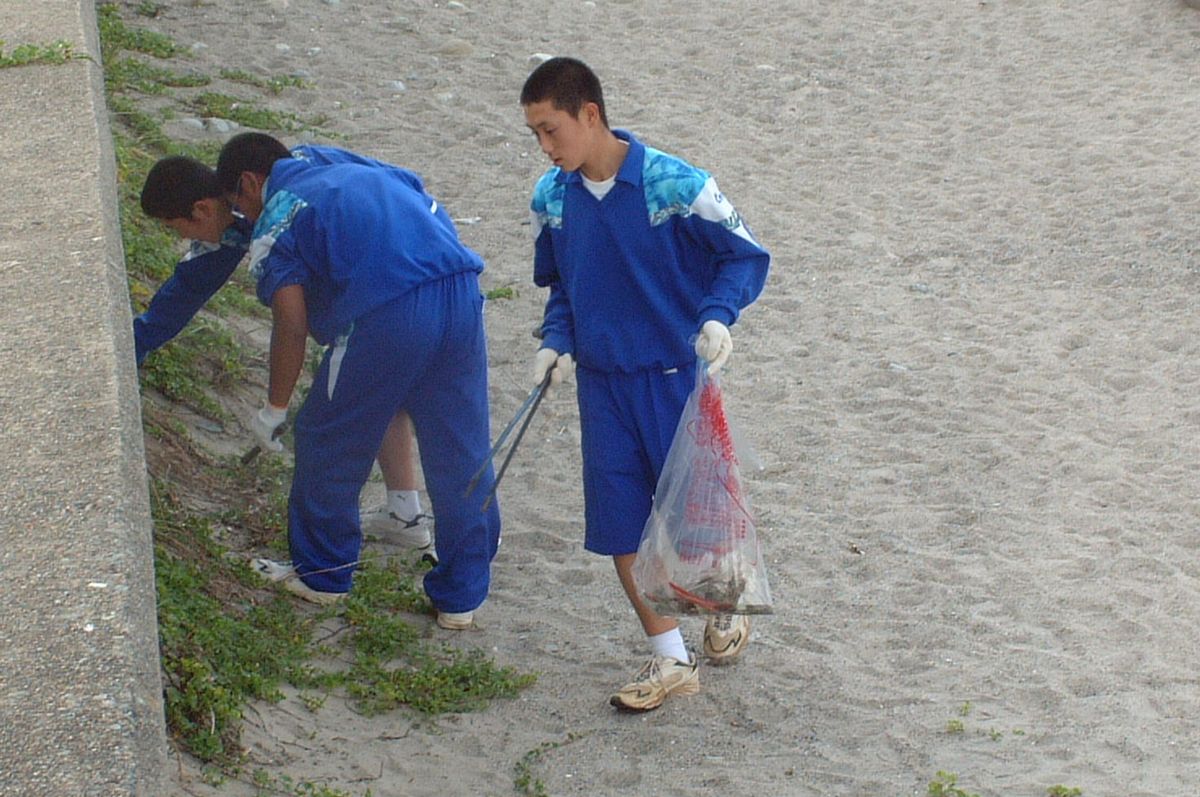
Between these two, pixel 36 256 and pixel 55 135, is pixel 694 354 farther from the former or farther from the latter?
pixel 55 135

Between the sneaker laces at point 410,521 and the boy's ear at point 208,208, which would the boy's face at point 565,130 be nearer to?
the boy's ear at point 208,208

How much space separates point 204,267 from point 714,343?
5.11 feet

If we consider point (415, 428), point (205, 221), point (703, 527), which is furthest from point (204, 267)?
point (703, 527)

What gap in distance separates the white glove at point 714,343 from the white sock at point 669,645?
814 mm

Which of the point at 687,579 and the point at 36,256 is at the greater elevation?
the point at 36,256

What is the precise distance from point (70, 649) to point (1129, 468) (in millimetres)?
3978

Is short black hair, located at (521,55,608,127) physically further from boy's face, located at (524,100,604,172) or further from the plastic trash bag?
the plastic trash bag

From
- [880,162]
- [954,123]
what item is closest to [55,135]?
[880,162]

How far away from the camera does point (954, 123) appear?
8.95 meters

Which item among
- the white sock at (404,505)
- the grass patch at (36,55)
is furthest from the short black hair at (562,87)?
the grass patch at (36,55)

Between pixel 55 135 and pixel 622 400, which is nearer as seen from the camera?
pixel 622 400

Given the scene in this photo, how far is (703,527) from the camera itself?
358 cm

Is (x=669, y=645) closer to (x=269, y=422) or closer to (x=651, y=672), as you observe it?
(x=651, y=672)

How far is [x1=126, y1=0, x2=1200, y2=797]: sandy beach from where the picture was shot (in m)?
3.76
